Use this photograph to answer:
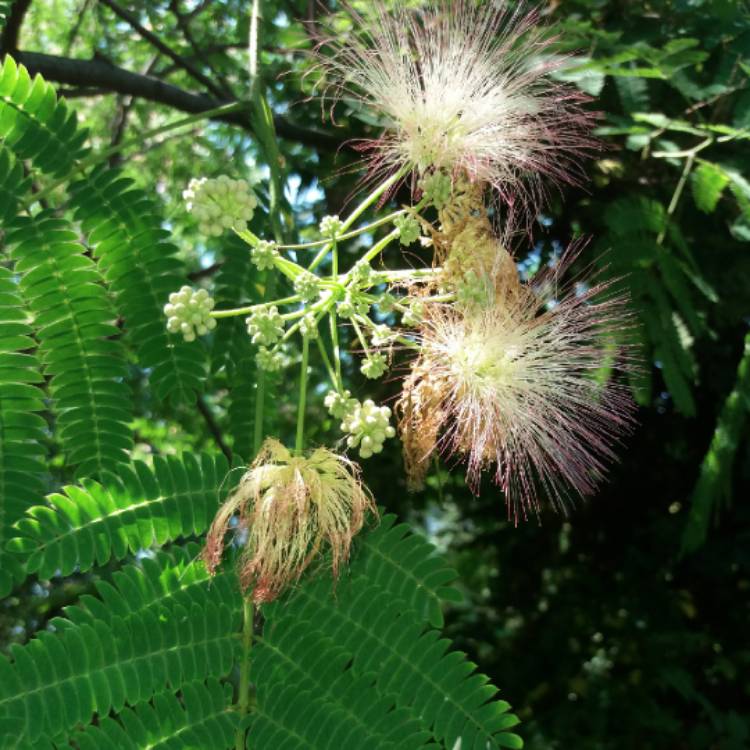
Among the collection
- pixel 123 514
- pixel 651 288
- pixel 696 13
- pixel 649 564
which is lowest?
pixel 649 564

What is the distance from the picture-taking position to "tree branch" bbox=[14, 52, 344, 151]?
11.3 ft

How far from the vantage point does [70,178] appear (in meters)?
2.24

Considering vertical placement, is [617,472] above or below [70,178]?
below

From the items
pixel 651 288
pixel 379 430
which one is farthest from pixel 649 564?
pixel 379 430

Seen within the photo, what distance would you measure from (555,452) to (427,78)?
2.74 feet

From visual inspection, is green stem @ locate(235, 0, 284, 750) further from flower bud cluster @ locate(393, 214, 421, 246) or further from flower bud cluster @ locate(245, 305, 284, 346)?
flower bud cluster @ locate(393, 214, 421, 246)

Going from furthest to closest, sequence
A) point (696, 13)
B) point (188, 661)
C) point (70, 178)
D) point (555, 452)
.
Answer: point (696, 13), point (70, 178), point (555, 452), point (188, 661)

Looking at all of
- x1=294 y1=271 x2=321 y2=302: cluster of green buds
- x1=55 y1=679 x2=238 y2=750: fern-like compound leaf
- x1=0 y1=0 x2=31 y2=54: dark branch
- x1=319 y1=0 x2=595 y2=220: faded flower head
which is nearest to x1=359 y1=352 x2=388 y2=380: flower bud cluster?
x1=294 y1=271 x2=321 y2=302: cluster of green buds

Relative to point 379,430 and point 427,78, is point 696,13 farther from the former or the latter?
point 379,430

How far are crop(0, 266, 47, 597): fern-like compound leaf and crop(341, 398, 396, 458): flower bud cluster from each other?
0.62m

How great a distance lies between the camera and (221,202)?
2.01 meters

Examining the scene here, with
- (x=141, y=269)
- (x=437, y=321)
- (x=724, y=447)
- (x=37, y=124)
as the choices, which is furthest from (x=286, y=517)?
(x=724, y=447)

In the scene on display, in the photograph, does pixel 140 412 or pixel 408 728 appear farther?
pixel 140 412

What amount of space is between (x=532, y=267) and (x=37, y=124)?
2.04m
